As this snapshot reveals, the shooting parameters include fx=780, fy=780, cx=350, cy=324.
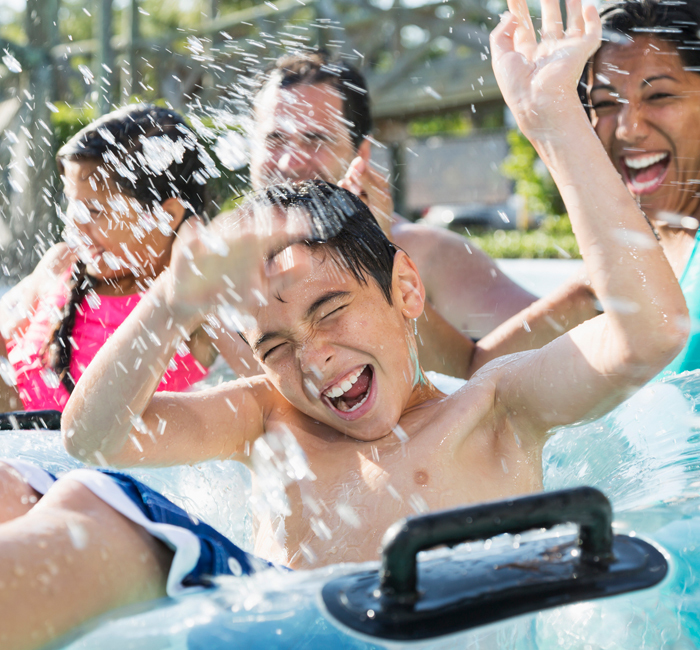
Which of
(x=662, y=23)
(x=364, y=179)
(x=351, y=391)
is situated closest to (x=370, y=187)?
(x=364, y=179)

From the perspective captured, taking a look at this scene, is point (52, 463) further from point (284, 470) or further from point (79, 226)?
point (79, 226)

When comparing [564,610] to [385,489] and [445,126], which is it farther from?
[445,126]

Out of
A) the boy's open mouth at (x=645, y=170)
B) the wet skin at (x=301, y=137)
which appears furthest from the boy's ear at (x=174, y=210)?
the boy's open mouth at (x=645, y=170)

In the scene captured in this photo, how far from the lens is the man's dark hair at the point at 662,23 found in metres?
2.39

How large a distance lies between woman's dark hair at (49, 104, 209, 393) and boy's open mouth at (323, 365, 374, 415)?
1.33 m

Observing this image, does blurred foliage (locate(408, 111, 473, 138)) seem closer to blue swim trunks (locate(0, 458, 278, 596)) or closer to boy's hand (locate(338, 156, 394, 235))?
boy's hand (locate(338, 156, 394, 235))

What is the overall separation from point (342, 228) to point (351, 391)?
39 centimetres

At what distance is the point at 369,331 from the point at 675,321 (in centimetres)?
64

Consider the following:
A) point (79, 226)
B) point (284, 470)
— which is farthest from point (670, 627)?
point (79, 226)

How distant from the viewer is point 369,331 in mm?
1753

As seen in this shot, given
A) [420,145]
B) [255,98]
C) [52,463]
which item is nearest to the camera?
[52,463]

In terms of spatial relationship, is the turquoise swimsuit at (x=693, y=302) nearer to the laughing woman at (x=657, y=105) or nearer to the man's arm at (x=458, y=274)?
the laughing woman at (x=657, y=105)

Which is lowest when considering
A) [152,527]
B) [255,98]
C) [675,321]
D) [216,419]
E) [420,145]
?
[420,145]

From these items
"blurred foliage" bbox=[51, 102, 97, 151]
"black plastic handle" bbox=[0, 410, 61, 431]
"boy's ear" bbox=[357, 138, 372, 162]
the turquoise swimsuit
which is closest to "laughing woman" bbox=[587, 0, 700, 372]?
the turquoise swimsuit
